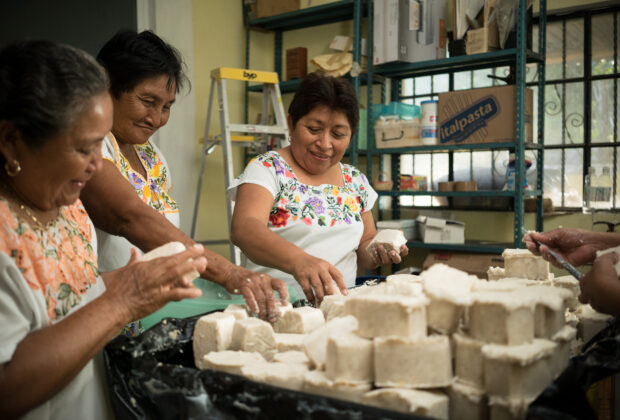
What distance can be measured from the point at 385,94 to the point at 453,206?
3.96ft

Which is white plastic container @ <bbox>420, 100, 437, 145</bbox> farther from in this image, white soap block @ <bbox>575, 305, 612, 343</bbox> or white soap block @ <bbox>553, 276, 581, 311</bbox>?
white soap block @ <bbox>575, 305, 612, 343</bbox>

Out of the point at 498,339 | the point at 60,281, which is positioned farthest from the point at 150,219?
the point at 498,339

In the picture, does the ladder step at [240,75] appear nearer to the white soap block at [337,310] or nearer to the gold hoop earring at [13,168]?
the white soap block at [337,310]

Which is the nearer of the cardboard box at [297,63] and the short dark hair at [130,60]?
the short dark hair at [130,60]

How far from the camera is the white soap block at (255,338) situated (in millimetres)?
1327

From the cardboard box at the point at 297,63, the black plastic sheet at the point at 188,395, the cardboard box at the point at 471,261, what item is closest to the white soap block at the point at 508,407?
the black plastic sheet at the point at 188,395

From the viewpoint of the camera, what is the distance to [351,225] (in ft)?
7.49

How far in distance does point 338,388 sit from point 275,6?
4.91m

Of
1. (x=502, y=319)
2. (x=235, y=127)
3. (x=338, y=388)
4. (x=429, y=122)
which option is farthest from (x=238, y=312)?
(x=429, y=122)

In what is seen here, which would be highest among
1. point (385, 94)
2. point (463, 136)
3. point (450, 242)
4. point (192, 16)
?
point (192, 16)

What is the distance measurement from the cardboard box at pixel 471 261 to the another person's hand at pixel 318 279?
2.39m

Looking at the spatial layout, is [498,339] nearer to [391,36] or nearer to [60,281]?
[60,281]

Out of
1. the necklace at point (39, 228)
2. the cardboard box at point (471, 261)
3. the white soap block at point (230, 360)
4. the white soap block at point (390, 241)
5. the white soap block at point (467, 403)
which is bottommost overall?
the cardboard box at point (471, 261)

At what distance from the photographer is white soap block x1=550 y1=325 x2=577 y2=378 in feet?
3.60
